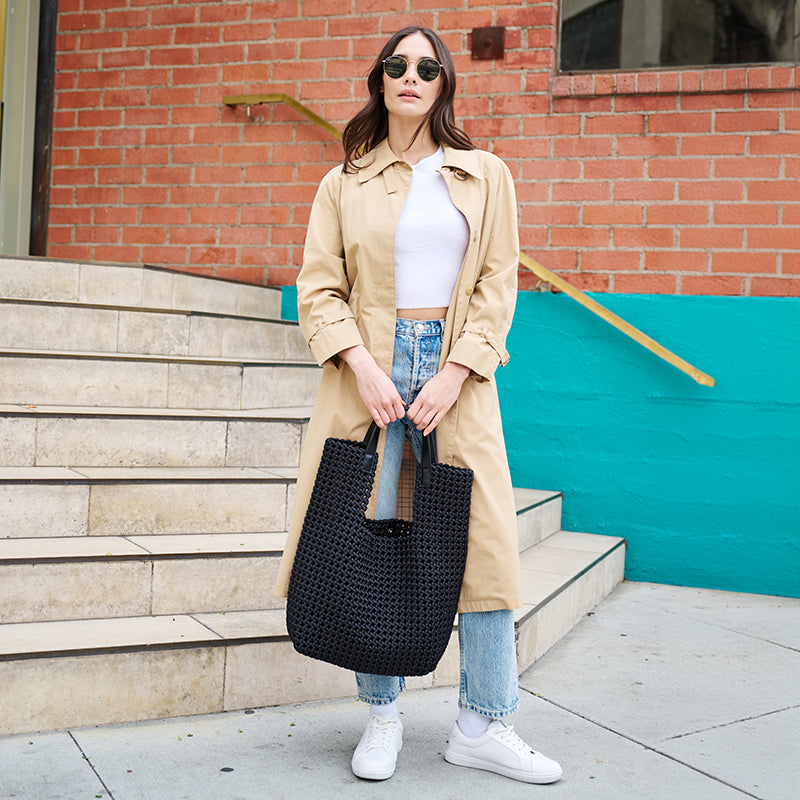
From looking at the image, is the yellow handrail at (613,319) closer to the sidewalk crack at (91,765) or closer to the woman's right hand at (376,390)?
the woman's right hand at (376,390)

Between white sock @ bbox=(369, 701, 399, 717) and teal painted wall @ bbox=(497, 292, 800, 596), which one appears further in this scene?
teal painted wall @ bbox=(497, 292, 800, 596)

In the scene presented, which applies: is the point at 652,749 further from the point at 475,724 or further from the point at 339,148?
the point at 339,148

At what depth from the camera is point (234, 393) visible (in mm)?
3953

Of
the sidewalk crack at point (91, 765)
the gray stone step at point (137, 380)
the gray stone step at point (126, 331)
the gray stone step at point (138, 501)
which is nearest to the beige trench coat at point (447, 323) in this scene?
the sidewalk crack at point (91, 765)

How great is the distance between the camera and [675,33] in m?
4.54

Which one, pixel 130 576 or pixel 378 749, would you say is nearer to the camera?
pixel 378 749

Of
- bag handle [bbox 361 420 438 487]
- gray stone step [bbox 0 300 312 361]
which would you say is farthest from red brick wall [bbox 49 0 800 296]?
bag handle [bbox 361 420 438 487]

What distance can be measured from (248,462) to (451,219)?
5.62 ft

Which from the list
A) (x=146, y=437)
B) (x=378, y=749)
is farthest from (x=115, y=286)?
(x=378, y=749)

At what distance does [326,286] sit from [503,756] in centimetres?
120

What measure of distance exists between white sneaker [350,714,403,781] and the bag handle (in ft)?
2.14

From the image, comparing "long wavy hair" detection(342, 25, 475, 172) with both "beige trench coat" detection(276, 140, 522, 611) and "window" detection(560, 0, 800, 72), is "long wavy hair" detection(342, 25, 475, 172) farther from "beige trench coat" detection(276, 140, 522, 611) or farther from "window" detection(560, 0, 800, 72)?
"window" detection(560, 0, 800, 72)

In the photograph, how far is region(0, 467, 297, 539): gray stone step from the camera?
2949 mm

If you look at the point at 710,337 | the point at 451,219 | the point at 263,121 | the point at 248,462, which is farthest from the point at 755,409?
the point at 263,121
